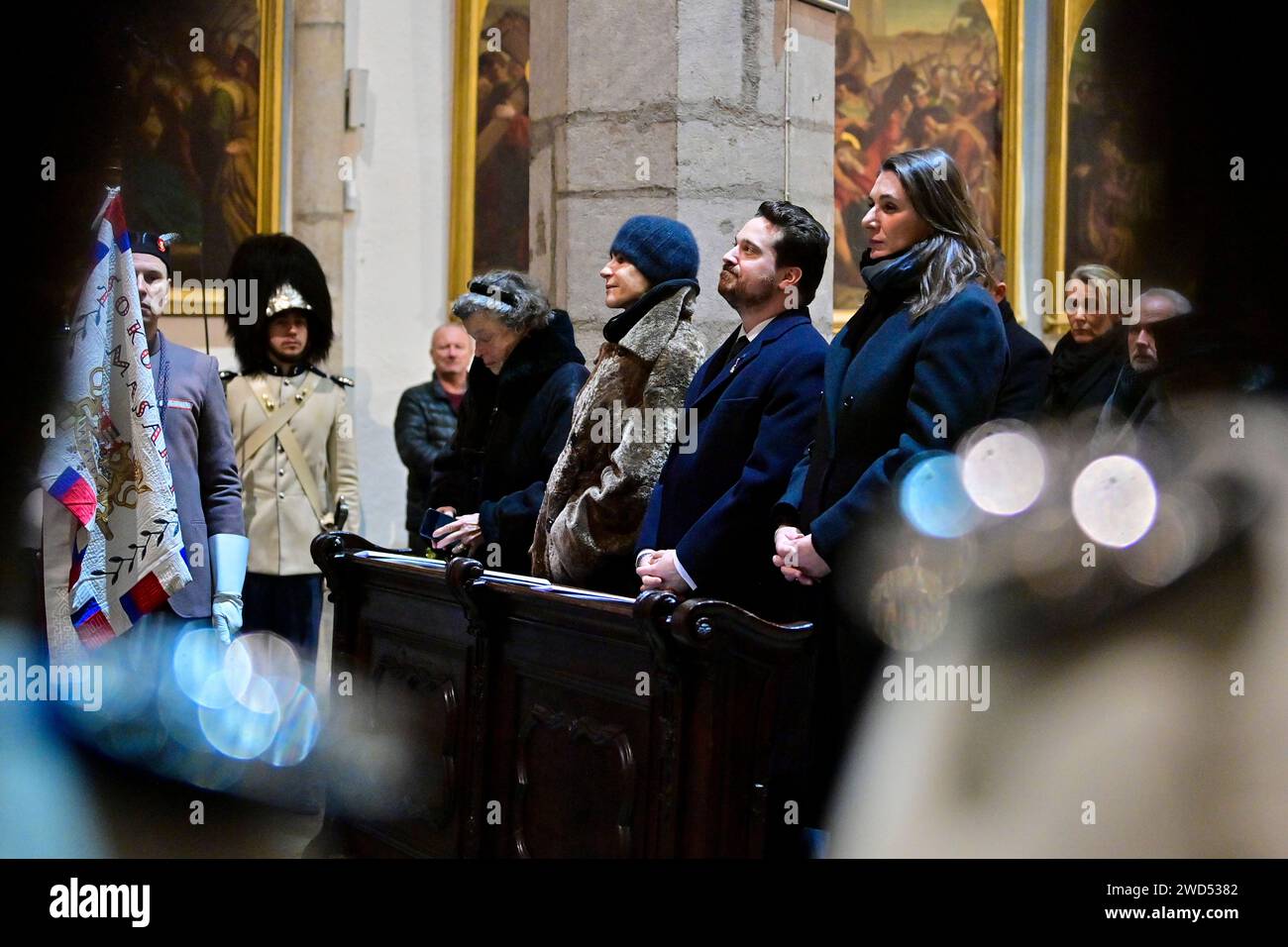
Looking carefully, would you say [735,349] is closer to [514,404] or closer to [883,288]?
[883,288]

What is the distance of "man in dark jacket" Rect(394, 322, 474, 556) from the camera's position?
732 cm

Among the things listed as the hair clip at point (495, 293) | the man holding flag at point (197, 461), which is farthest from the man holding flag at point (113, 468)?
the hair clip at point (495, 293)

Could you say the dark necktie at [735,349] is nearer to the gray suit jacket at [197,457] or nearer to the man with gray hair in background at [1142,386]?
the man with gray hair in background at [1142,386]

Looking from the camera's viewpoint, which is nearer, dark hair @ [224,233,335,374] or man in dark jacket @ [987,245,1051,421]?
man in dark jacket @ [987,245,1051,421]

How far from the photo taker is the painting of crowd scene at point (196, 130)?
827 cm

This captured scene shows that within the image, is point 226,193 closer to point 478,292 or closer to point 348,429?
point 348,429

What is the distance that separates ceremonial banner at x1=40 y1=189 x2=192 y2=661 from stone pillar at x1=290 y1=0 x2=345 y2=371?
13.8 feet

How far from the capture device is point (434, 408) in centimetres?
740

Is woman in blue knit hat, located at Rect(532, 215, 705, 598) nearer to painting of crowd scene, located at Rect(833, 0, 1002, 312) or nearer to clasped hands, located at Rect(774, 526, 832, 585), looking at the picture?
clasped hands, located at Rect(774, 526, 832, 585)

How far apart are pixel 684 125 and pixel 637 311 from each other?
117 cm

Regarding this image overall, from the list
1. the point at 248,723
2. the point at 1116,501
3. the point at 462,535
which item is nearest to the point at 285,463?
the point at 248,723

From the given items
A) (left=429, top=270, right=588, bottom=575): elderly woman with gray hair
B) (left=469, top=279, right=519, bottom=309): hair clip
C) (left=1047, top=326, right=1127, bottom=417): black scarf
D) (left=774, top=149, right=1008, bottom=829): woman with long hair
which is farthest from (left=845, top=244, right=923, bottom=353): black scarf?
(left=1047, top=326, right=1127, bottom=417): black scarf

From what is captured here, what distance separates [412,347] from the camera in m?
8.60

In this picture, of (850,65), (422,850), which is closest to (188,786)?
(422,850)
